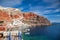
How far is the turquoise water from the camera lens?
323 cm

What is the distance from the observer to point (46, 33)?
3.32 metres

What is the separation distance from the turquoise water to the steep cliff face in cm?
11

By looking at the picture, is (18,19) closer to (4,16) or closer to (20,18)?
(20,18)

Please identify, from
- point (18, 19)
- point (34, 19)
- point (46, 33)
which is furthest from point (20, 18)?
point (46, 33)

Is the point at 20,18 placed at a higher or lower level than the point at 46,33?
higher

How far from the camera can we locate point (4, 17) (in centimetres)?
314

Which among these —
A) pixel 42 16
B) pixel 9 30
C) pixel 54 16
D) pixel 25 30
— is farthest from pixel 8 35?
pixel 54 16

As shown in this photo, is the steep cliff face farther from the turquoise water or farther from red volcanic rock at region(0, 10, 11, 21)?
red volcanic rock at region(0, 10, 11, 21)

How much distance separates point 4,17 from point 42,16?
85 centimetres

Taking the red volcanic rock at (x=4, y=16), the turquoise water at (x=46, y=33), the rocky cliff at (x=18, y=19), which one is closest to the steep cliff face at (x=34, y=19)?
the rocky cliff at (x=18, y=19)

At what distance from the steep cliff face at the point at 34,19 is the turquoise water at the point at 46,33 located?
0.11 meters

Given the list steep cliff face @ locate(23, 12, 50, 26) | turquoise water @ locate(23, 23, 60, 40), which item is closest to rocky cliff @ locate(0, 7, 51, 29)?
steep cliff face @ locate(23, 12, 50, 26)

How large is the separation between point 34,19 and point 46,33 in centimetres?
41

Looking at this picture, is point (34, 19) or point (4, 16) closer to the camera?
point (4, 16)
